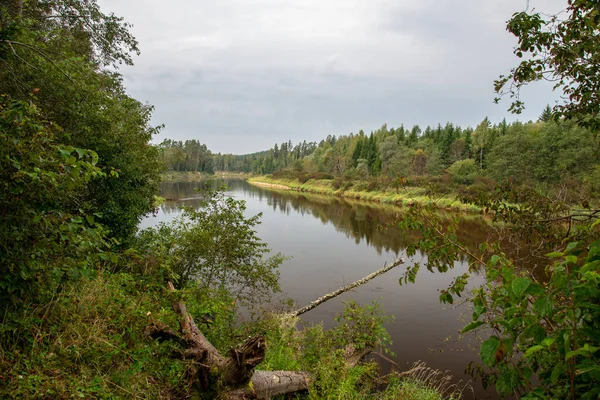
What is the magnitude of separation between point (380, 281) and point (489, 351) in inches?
483

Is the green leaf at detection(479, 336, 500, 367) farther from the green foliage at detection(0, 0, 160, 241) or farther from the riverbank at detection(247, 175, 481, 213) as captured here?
the riverbank at detection(247, 175, 481, 213)

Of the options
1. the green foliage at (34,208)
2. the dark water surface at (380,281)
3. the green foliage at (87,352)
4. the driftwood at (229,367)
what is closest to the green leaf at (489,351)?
the dark water surface at (380,281)

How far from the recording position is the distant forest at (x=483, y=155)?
3216 centimetres

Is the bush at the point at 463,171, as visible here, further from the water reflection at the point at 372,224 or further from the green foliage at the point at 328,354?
the green foliage at the point at 328,354

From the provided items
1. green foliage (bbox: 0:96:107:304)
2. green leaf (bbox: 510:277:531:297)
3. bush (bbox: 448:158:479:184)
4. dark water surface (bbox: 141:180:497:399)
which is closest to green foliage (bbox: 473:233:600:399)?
green leaf (bbox: 510:277:531:297)

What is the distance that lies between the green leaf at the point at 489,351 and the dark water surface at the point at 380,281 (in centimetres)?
130

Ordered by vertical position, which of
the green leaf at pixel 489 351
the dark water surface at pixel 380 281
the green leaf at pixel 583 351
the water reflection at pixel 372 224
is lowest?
the dark water surface at pixel 380 281

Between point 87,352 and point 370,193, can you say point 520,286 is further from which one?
point 370,193

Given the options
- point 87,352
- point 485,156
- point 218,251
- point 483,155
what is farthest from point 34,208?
point 483,155

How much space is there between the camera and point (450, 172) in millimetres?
42750

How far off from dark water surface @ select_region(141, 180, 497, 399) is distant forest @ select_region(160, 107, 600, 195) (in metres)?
4.45

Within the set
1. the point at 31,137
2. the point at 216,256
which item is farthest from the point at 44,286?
the point at 216,256

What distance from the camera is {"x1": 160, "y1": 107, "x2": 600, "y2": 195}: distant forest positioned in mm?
32156

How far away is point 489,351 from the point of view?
179 centimetres
